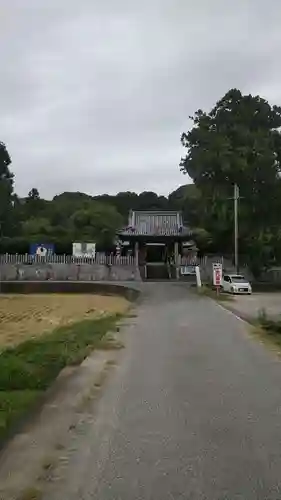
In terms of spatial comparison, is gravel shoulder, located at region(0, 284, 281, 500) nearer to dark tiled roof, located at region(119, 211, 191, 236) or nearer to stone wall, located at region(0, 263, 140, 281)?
stone wall, located at region(0, 263, 140, 281)

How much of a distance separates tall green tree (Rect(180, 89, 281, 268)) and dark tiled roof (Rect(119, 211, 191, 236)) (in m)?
9.25

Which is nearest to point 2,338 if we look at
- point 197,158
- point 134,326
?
point 134,326

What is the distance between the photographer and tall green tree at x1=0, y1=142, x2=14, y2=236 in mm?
65312

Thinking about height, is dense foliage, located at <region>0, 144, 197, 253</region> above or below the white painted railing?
above

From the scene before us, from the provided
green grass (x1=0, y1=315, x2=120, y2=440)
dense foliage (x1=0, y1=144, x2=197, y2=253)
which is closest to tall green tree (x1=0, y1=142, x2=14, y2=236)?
dense foliage (x1=0, y1=144, x2=197, y2=253)

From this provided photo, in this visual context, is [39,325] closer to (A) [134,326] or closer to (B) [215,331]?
(A) [134,326]

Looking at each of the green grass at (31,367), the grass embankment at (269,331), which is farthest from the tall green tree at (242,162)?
the green grass at (31,367)

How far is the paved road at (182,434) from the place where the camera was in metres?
4.58

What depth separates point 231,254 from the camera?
60938mm

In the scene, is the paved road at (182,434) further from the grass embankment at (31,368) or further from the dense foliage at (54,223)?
the dense foliage at (54,223)

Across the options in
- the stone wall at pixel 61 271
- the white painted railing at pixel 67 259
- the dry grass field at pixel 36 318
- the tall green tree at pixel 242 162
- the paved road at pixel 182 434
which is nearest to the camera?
the paved road at pixel 182 434

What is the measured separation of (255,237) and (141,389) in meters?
43.9

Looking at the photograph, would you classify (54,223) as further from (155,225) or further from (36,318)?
(36,318)

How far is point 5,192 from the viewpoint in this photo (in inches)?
2596
